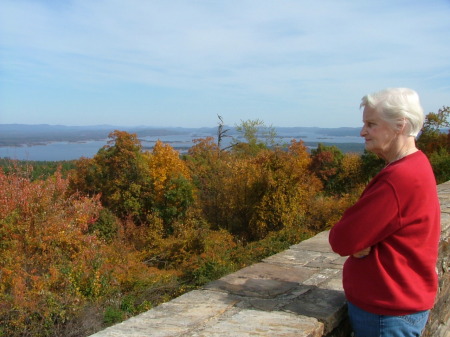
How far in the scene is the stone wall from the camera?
6.72ft

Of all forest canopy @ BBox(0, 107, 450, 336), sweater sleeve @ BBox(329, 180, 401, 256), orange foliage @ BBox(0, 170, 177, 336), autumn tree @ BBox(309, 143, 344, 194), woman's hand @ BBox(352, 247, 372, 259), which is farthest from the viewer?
autumn tree @ BBox(309, 143, 344, 194)

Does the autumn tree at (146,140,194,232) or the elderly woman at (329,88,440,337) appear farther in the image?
the autumn tree at (146,140,194,232)

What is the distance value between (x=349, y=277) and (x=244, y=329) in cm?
54

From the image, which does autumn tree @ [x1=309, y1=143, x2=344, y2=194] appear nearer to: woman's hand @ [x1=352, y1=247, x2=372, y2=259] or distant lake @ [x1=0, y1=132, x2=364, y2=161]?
distant lake @ [x1=0, y1=132, x2=364, y2=161]

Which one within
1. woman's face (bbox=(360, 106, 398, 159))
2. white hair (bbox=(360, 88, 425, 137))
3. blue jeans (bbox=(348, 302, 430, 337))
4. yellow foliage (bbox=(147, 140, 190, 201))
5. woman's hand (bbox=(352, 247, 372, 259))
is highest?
white hair (bbox=(360, 88, 425, 137))

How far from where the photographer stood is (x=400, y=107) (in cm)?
189

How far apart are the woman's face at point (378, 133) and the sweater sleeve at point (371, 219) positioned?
0.63ft

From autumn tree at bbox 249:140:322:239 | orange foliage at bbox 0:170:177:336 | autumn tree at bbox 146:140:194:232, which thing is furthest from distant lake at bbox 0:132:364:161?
orange foliage at bbox 0:170:177:336

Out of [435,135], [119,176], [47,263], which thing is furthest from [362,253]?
[119,176]

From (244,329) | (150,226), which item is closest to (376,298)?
(244,329)

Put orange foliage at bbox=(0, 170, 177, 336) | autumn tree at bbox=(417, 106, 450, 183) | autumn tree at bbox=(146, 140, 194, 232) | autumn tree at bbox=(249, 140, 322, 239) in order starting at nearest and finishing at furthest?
orange foliage at bbox=(0, 170, 177, 336), autumn tree at bbox=(249, 140, 322, 239), autumn tree at bbox=(417, 106, 450, 183), autumn tree at bbox=(146, 140, 194, 232)

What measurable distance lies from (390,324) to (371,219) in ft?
1.65

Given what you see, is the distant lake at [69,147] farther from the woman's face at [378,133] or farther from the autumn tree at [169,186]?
the woman's face at [378,133]

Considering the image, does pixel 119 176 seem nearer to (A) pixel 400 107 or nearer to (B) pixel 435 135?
(B) pixel 435 135
